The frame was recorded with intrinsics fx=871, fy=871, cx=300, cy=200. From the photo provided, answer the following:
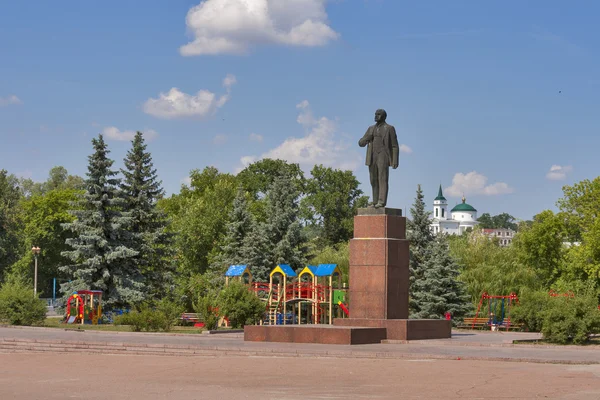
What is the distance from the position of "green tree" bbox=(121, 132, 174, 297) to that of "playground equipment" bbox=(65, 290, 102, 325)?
3.27 m

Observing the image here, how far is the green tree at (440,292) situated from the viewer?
3447 centimetres

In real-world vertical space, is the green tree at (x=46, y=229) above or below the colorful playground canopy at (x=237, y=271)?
above

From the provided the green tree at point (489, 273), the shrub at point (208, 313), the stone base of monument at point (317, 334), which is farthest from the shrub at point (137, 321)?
the green tree at point (489, 273)

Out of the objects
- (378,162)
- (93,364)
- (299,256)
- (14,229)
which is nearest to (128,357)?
(93,364)

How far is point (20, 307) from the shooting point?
29.3 metres

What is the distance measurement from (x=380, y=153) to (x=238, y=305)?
8.29m

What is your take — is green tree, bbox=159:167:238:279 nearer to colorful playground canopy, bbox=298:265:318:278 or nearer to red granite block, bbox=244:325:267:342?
colorful playground canopy, bbox=298:265:318:278

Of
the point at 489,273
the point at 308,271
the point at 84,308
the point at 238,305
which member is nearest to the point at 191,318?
the point at 84,308

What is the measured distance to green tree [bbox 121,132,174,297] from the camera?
38.0 m

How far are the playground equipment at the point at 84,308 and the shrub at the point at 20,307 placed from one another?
12.6ft

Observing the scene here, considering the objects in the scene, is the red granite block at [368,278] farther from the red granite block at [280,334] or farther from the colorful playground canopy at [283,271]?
the colorful playground canopy at [283,271]

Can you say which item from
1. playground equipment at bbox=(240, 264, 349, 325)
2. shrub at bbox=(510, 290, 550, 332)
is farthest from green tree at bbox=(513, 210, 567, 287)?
shrub at bbox=(510, 290, 550, 332)

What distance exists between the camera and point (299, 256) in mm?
41750

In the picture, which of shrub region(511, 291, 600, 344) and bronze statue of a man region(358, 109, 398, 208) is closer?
shrub region(511, 291, 600, 344)
